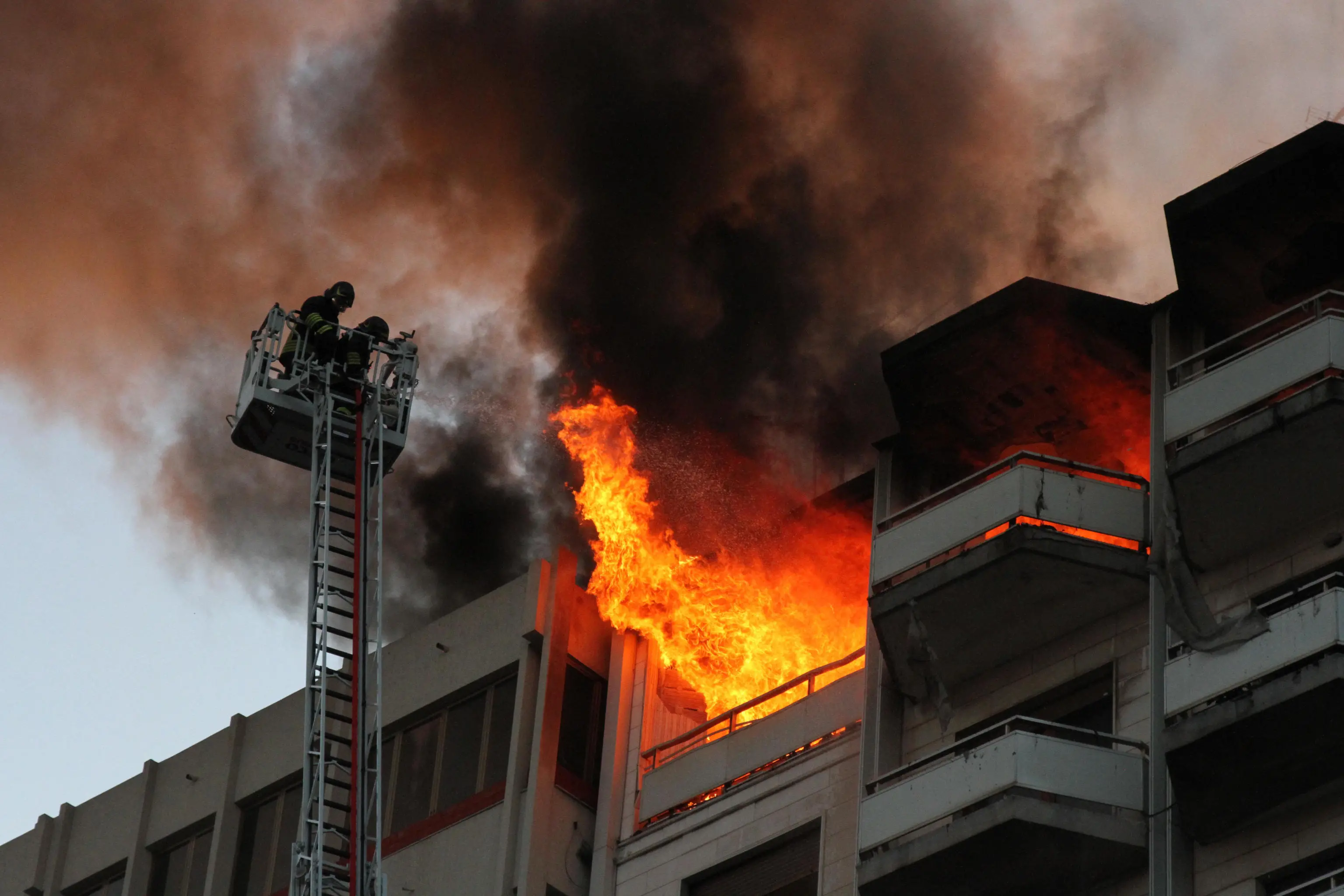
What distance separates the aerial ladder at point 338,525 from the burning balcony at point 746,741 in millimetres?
3405

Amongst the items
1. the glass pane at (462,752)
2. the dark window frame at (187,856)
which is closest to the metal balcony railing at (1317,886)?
the glass pane at (462,752)

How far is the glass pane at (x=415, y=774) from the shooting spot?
30219mm

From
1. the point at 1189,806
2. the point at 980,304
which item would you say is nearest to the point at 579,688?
the point at 980,304

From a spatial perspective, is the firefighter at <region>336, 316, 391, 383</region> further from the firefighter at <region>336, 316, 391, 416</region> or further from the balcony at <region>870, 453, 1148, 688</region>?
Result: the balcony at <region>870, 453, 1148, 688</region>

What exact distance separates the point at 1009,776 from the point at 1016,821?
0.47m

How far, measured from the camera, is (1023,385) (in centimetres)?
2723

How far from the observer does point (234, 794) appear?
110 feet

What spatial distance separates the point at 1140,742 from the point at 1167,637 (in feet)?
3.62

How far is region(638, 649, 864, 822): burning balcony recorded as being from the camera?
27.1m

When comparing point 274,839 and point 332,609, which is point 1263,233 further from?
point 274,839

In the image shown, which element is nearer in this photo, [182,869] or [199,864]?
[199,864]

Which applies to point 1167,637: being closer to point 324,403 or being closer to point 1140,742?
point 1140,742

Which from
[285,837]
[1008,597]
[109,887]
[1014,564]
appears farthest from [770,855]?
[109,887]

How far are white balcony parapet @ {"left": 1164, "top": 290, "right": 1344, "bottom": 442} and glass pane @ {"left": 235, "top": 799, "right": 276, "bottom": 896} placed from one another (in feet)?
48.3
